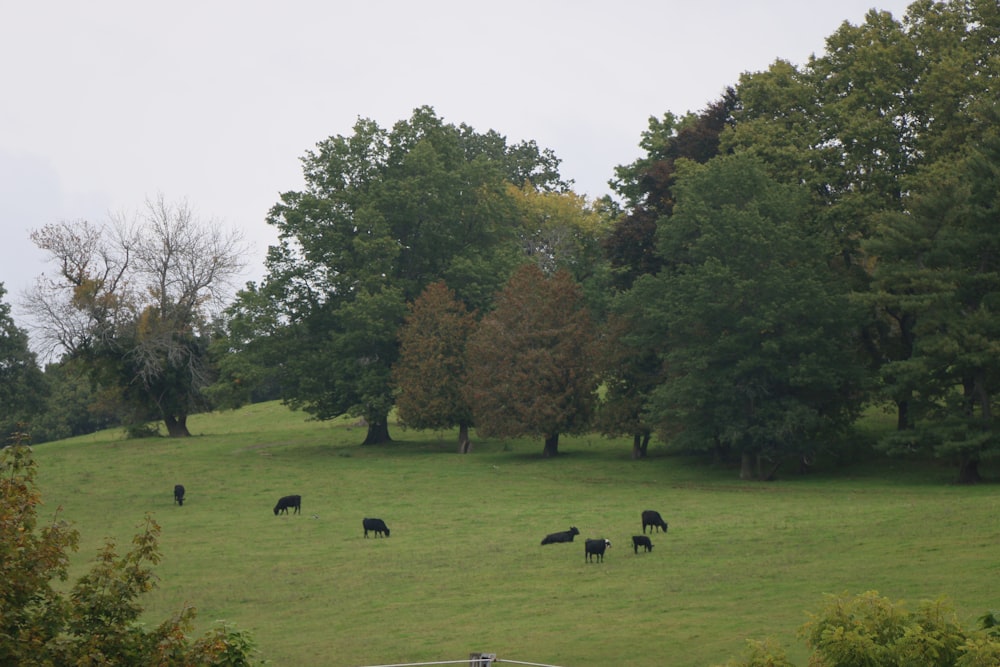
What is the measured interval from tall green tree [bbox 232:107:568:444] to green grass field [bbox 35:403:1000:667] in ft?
28.2

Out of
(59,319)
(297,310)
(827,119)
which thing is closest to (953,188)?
(827,119)

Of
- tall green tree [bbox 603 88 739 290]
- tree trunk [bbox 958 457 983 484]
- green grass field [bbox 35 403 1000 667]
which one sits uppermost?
tall green tree [bbox 603 88 739 290]

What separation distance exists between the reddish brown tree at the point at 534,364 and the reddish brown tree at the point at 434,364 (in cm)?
209

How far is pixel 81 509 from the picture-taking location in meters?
50.1

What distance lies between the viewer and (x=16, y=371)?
276ft

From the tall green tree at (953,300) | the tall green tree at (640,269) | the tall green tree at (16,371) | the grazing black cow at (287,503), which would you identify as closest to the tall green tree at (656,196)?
the tall green tree at (640,269)

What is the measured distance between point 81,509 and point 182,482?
8946 mm

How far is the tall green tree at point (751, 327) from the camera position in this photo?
53156 millimetres

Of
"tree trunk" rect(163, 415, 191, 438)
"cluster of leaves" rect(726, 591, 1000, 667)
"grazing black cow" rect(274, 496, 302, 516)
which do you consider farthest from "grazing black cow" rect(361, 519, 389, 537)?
"tree trunk" rect(163, 415, 191, 438)

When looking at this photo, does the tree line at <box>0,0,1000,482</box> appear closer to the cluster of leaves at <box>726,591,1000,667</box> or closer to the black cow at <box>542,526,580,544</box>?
the black cow at <box>542,526,580,544</box>

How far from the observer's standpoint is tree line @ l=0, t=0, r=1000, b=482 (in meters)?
49.8

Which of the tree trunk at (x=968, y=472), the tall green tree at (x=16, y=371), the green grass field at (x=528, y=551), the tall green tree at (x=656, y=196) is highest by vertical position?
the tall green tree at (x=656, y=196)

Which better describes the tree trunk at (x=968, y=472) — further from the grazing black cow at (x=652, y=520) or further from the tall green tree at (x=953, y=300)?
the grazing black cow at (x=652, y=520)

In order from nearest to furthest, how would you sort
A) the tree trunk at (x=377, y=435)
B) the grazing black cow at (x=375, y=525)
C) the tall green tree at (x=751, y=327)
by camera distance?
the grazing black cow at (x=375, y=525) → the tall green tree at (x=751, y=327) → the tree trunk at (x=377, y=435)
